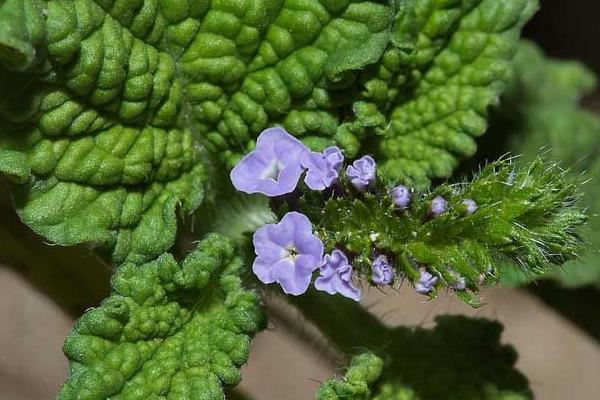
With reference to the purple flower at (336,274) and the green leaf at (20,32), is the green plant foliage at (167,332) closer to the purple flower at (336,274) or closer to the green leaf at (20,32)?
the purple flower at (336,274)

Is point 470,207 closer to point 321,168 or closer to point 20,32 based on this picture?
point 321,168

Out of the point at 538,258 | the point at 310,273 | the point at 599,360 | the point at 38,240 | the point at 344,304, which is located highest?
the point at 538,258

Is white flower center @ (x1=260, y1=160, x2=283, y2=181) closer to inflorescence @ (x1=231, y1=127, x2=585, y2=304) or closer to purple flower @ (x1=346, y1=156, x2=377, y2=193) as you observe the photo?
inflorescence @ (x1=231, y1=127, x2=585, y2=304)

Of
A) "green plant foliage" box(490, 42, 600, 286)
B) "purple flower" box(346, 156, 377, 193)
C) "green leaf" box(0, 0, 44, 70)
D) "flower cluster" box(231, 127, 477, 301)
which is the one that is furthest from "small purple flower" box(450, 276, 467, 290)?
"green plant foliage" box(490, 42, 600, 286)

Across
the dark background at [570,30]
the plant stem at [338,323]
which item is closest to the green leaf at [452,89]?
the plant stem at [338,323]

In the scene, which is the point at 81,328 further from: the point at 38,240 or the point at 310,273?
the point at 38,240

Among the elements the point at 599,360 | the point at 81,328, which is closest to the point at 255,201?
the point at 81,328
